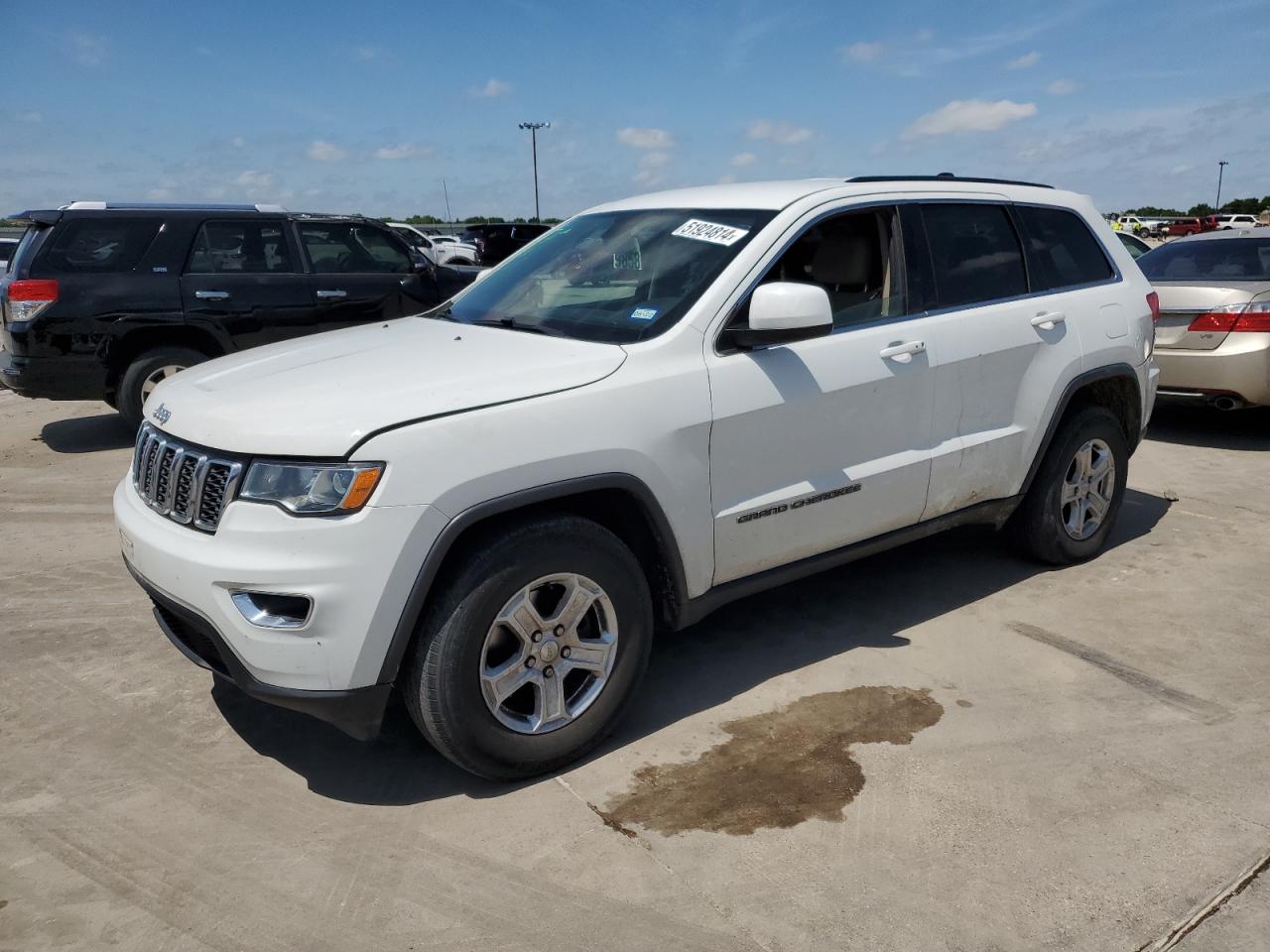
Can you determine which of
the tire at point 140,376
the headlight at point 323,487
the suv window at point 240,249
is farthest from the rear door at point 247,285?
the headlight at point 323,487

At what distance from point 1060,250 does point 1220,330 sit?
340cm

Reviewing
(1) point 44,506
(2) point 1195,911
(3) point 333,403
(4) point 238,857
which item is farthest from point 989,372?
(1) point 44,506

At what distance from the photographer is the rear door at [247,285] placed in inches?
316

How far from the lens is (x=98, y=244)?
7.70 metres

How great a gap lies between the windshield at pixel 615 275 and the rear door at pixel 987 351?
100 centimetres

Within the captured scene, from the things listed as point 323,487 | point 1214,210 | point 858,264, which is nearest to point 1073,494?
point 858,264

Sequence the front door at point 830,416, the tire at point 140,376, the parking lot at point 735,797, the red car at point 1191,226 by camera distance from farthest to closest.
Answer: the red car at point 1191,226, the tire at point 140,376, the front door at point 830,416, the parking lot at point 735,797

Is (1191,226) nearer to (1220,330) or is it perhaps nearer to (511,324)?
(1220,330)

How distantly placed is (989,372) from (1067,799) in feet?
6.08

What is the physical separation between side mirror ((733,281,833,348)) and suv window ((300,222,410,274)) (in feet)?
20.3

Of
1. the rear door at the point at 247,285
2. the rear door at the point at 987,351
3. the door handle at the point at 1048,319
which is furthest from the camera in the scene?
the rear door at the point at 247,285

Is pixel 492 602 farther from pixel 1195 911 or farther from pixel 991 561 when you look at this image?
pixel 991 561

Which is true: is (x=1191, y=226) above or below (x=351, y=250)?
above

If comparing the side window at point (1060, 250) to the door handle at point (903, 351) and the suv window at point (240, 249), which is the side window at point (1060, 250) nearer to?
the door handle at point (903, 351)
